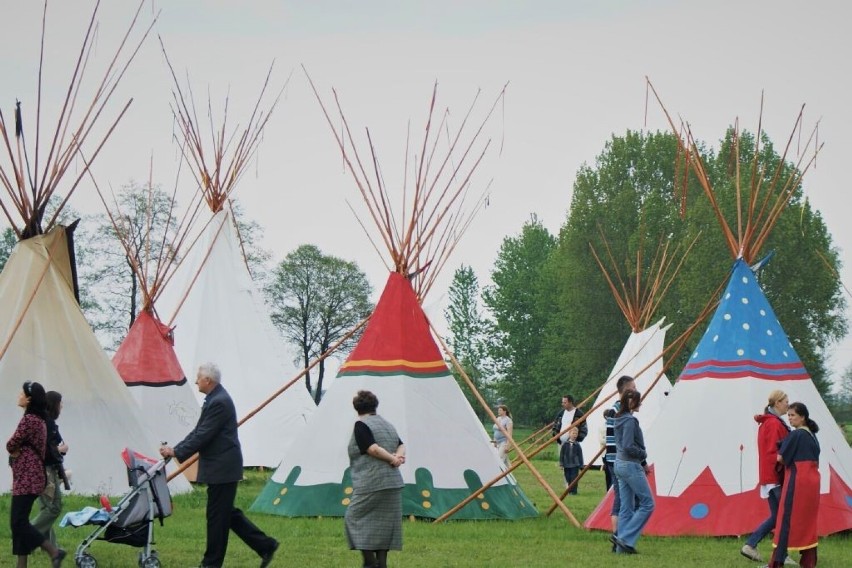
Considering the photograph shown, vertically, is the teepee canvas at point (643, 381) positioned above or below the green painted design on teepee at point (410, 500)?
above

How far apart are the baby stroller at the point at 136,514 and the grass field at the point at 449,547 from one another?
52cm

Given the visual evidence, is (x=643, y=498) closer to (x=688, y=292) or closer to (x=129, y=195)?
(x=688, y=292)

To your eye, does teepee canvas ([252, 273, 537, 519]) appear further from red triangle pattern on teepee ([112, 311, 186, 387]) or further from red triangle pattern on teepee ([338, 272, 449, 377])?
red triangle pattern on teepee ([112, 311, 186, 387])

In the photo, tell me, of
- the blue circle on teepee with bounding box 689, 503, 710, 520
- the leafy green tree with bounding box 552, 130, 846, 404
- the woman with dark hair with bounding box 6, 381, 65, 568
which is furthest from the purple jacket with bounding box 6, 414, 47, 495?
the leafy green tree with bounding box 552, 130, 846, 404

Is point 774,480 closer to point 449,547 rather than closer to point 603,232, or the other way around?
point 449,547

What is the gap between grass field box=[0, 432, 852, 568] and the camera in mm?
8875

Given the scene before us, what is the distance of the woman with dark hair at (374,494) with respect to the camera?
748 centimetres

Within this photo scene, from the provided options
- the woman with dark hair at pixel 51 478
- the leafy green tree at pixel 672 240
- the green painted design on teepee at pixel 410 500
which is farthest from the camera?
the leafy green tree at pixel 672 240

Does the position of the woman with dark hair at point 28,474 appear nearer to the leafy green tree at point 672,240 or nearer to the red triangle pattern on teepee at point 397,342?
the red triangle pattern on teepee at point 397,342

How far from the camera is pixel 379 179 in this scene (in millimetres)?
13023

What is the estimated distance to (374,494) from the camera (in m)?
7.51

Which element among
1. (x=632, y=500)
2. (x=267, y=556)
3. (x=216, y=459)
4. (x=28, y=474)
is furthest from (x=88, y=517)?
(x=632, y=500)

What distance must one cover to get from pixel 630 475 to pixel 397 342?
361 centimetres

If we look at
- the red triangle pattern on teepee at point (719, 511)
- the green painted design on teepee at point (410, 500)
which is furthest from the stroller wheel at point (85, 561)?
the red triangle pattern on teepee at point (719, 511)
